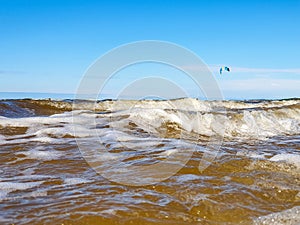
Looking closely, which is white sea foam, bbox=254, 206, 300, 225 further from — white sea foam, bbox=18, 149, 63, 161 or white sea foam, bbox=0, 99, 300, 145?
white sea foam, bbox=0, 99, 300, 145

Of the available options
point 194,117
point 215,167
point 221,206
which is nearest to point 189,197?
point 221,206

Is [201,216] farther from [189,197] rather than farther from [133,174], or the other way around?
A: [133,174]

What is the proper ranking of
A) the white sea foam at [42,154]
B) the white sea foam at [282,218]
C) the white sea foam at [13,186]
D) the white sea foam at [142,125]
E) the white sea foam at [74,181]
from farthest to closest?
the white sea foam at [142,125]
the white sea foam at [42,154]
the white sea foam at [74,181]
the white sea foam at [13,186]
the white sea foam at [282,218]

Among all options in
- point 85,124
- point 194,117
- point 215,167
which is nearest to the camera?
point 215,167

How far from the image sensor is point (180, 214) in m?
2.47

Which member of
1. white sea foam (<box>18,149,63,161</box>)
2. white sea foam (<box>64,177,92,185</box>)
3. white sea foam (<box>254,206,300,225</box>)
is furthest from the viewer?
white sea foam (<box>18,149,63,161</box>)

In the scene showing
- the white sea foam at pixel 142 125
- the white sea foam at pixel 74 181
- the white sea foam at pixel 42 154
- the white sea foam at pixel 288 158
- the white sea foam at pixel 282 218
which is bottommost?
the white sea foam at pixel 282 218

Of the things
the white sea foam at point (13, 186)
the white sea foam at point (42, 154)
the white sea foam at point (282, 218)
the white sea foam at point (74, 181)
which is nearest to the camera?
the white sea foam at point (282, 218)

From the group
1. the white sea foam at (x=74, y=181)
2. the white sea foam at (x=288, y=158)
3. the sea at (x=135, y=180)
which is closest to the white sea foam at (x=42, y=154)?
the sea at (x=135, y=180)

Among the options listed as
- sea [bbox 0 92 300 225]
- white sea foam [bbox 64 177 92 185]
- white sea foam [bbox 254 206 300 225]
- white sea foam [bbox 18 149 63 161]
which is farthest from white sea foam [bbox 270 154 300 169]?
white sea foam [bbox 18 149 63 161]

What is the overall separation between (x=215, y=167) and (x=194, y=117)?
5.89 meters

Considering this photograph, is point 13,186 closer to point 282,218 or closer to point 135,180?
point 135,180

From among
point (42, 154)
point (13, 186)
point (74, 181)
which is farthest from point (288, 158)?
point (13, 186)

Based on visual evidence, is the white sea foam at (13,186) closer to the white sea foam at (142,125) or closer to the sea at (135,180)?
the sea at (135,180)
